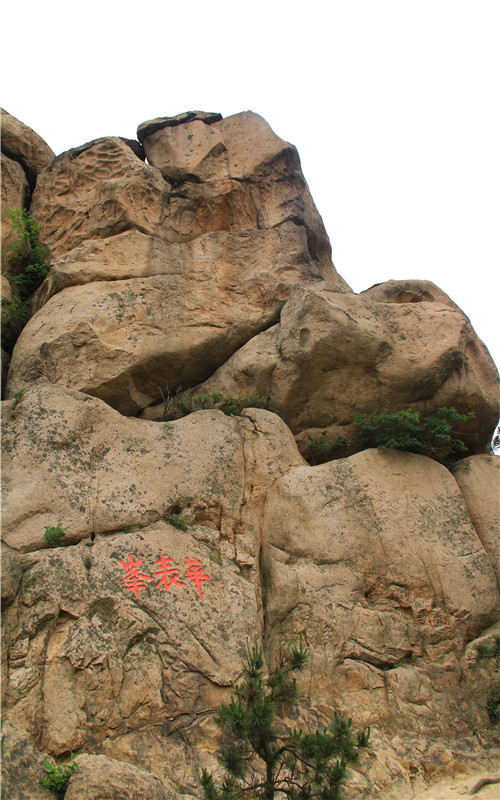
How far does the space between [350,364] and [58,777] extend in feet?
21.8

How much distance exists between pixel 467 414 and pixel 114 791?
24.1 ft

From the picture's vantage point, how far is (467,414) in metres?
10.3

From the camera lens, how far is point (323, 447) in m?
10.0

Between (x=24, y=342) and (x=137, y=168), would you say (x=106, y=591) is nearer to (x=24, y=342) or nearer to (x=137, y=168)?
(x=24, y=342)

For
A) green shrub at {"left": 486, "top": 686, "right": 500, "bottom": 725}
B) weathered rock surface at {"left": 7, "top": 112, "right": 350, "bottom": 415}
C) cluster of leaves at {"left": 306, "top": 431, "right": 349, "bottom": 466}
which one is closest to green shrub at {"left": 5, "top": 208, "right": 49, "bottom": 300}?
weathered rock surface at {"left": 7, "top": 112, "right": 350, "bottom": 415}

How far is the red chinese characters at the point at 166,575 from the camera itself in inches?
286

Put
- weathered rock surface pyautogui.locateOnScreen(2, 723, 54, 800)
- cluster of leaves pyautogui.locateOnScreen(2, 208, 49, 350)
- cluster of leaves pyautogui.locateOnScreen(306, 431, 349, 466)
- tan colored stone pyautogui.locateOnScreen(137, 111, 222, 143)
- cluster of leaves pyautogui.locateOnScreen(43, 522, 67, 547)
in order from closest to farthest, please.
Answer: weathered rock surface pyautogui.locateOnScreen(2, 723, 54, 800) < cluster of leaves pyautogui.locateOnScreen(43, 522, 67, 547) < cluster of leaves pyautogui.locateOnScreen(306, 431, 349, 466) < cluster of leaves pyautogui.locateOnScreen(2, 208, 49, 350) < tan colored stone pyautogui.locateOnScreen(137, 111, 222, 143)

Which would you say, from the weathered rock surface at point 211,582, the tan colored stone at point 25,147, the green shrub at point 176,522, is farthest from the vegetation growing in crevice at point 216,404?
the tan colored stone at point 25,147

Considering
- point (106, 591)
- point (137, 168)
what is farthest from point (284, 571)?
point (137, 168)

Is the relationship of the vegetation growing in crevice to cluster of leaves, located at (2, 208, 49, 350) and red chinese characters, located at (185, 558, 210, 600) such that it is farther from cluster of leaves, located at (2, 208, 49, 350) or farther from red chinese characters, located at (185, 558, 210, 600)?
cluster of leaves, located at (2, 208, 49, 350)

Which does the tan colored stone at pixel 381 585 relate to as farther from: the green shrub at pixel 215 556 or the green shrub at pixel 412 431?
the green shrub at pixel 215 556

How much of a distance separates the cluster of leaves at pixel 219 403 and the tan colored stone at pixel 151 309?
0.62 meters

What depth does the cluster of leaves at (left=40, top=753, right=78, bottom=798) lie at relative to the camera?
546 centimetres

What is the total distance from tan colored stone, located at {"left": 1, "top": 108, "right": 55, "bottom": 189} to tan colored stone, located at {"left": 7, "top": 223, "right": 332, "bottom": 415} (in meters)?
3.21
